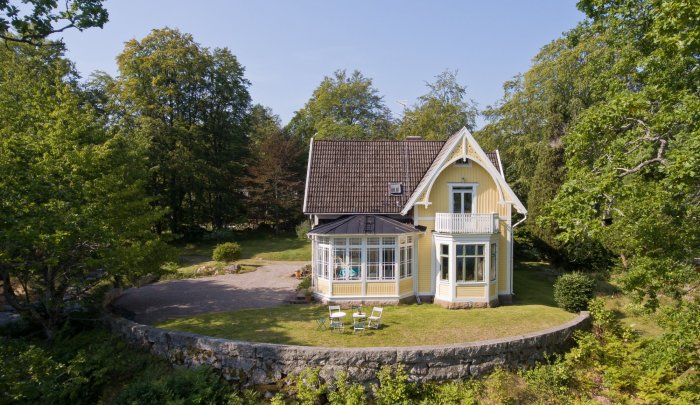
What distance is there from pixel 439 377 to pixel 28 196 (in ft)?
43.3

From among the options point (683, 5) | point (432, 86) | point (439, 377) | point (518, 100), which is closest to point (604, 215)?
point (683, 5)

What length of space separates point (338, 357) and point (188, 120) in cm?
2940

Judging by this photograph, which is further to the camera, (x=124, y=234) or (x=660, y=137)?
(x=124, y=234)

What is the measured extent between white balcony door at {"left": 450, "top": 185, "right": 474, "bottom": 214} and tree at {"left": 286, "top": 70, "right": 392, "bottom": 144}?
28340 mm

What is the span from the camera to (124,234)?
565 inches

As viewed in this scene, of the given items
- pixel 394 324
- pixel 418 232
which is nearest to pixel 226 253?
pixel 418 232

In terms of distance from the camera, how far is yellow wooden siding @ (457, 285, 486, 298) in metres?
17.0

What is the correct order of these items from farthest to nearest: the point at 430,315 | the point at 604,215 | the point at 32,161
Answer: the point at 430,315 → the point at 32,161 → the point at 604,215

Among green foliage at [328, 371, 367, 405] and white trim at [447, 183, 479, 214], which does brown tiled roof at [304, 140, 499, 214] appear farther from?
green foliage at [328, 371, 367, 405]

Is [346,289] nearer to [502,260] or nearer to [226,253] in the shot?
[502,260]

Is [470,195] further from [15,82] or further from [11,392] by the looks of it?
[15,82]

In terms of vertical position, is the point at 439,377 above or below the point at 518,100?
below

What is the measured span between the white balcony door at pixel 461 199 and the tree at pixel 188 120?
22.3 m

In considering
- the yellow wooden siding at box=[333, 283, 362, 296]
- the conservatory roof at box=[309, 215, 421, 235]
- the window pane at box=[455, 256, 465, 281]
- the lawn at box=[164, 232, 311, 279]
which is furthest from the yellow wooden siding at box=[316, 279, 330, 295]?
the lawn at box=[164, 232, 311, 279]
